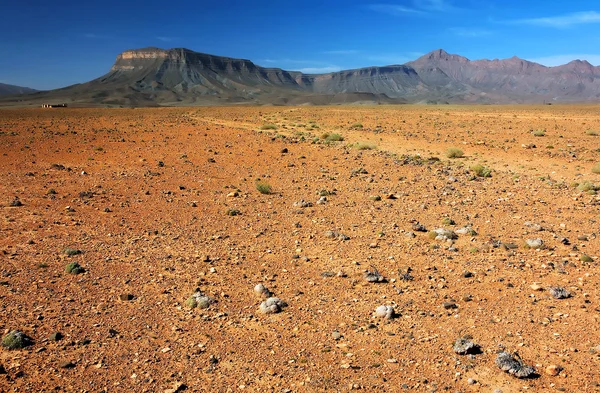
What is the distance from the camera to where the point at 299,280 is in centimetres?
689

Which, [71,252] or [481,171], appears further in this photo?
[481,171]

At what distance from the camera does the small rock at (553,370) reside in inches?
184

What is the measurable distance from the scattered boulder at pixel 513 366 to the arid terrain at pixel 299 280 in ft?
0.19

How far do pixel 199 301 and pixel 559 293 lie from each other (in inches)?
193

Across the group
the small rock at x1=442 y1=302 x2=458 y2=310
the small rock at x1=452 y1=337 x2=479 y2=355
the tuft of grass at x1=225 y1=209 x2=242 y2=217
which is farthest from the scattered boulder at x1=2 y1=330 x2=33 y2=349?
the tuft of grass at x1=225 y1=209 x2=242 y2=217

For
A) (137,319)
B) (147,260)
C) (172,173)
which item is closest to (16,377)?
(137,319)

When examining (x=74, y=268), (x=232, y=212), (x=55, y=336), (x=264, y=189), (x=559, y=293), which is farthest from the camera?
(x=264, y=189)

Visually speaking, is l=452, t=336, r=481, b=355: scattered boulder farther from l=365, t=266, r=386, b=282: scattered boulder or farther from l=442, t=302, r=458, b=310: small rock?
l=365, t=266, r=386, b=282: scattered boulder

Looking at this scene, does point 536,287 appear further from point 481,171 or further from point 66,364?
point 481,171

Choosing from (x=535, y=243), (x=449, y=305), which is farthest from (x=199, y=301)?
(x=535, y=243)

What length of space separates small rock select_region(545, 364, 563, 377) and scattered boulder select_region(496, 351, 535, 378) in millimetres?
148

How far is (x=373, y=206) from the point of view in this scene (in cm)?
1088

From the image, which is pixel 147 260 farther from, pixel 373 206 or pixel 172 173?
pixel 172 173

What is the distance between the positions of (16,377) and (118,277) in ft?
7.71
